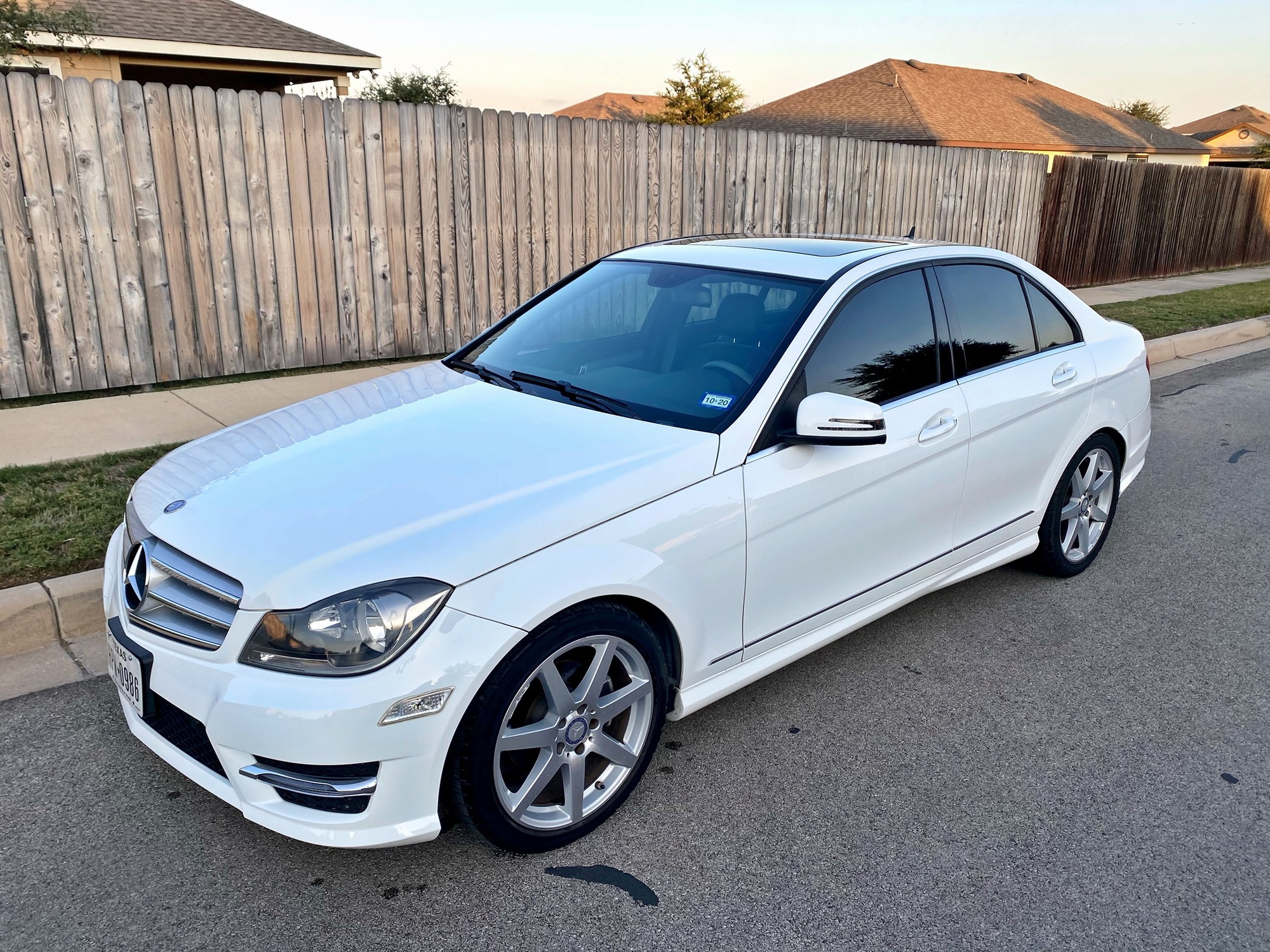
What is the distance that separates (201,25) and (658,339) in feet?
49.7

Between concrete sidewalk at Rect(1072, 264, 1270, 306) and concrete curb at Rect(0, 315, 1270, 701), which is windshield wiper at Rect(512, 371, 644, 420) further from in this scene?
concrete sidewalk at Rect(1072, 264, 1270, 306)

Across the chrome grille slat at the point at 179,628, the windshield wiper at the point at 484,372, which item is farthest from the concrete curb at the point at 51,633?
the windshield wiper at the point at 484,372

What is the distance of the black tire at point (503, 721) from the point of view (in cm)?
258

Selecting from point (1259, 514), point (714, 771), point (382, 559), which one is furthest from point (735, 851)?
point (1259, 514)

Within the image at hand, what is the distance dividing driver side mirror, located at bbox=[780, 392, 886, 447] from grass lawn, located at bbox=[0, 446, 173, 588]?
3158 mm

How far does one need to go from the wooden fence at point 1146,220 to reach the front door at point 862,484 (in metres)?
13.6

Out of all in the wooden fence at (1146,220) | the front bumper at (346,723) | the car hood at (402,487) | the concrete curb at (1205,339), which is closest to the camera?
the front bumper at (346,723)

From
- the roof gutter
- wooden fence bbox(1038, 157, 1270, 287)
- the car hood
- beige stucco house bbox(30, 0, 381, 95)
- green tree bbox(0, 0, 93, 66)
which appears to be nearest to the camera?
the car hood

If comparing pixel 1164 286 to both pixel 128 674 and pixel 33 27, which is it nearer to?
pixel 33 27

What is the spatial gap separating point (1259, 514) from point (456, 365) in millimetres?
4821

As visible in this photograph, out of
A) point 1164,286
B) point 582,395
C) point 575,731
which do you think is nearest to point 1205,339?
point 1164,286

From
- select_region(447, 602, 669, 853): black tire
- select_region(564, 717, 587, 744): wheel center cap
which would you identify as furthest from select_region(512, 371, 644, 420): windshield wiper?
select_region(564, 717, 587, 744): wheel center cap

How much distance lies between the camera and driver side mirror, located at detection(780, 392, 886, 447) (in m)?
3.18

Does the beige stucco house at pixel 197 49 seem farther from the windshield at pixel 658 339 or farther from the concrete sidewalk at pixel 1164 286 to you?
Result: the windshield at pixel 658 339
